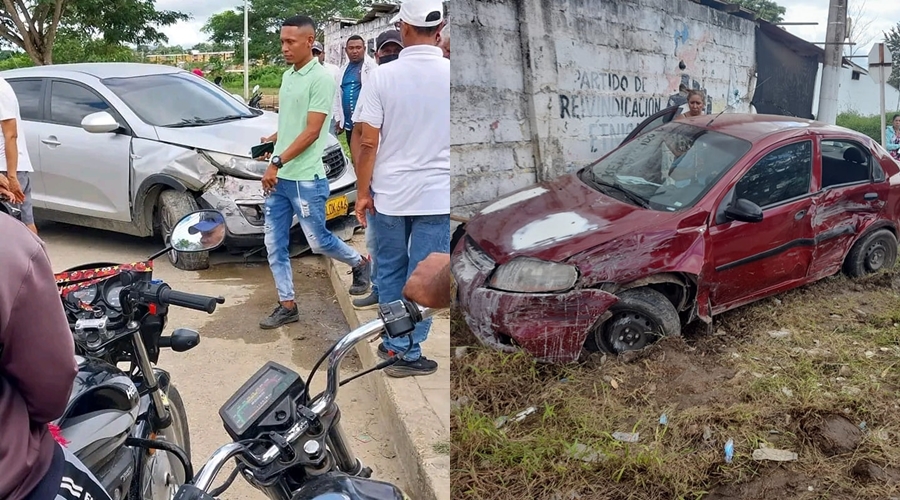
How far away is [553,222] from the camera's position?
970 millimetres

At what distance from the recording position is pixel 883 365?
1021 millimetres

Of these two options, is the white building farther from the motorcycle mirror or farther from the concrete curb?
the concrete curb

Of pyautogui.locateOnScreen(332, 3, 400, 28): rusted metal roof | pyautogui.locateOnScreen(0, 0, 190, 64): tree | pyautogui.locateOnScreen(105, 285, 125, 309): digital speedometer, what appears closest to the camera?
pyautogui.locateOnScreen(105, 285, 125, 309): digital speedometer

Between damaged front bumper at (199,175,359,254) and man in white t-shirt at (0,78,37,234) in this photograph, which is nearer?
man in white t-shirt at (0,78,37,234)

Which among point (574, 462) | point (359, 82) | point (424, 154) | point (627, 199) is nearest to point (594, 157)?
point (627, 199)

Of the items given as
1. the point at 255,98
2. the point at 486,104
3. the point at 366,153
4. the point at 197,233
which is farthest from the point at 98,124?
the point at 486,104

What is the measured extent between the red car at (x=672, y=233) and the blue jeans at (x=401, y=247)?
0.84 m

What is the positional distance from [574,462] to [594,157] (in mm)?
438

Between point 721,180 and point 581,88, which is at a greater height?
point 581,88

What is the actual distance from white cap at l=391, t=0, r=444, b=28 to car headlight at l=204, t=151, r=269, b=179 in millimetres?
2784

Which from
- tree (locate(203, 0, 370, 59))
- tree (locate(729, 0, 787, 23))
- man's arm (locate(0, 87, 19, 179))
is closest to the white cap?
tree (locate(729, 0, 787, 23))

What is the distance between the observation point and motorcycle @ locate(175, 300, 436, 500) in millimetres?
1034

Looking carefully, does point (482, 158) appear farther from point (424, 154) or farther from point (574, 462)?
point (424, 154)

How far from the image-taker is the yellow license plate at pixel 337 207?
403 centimetres
